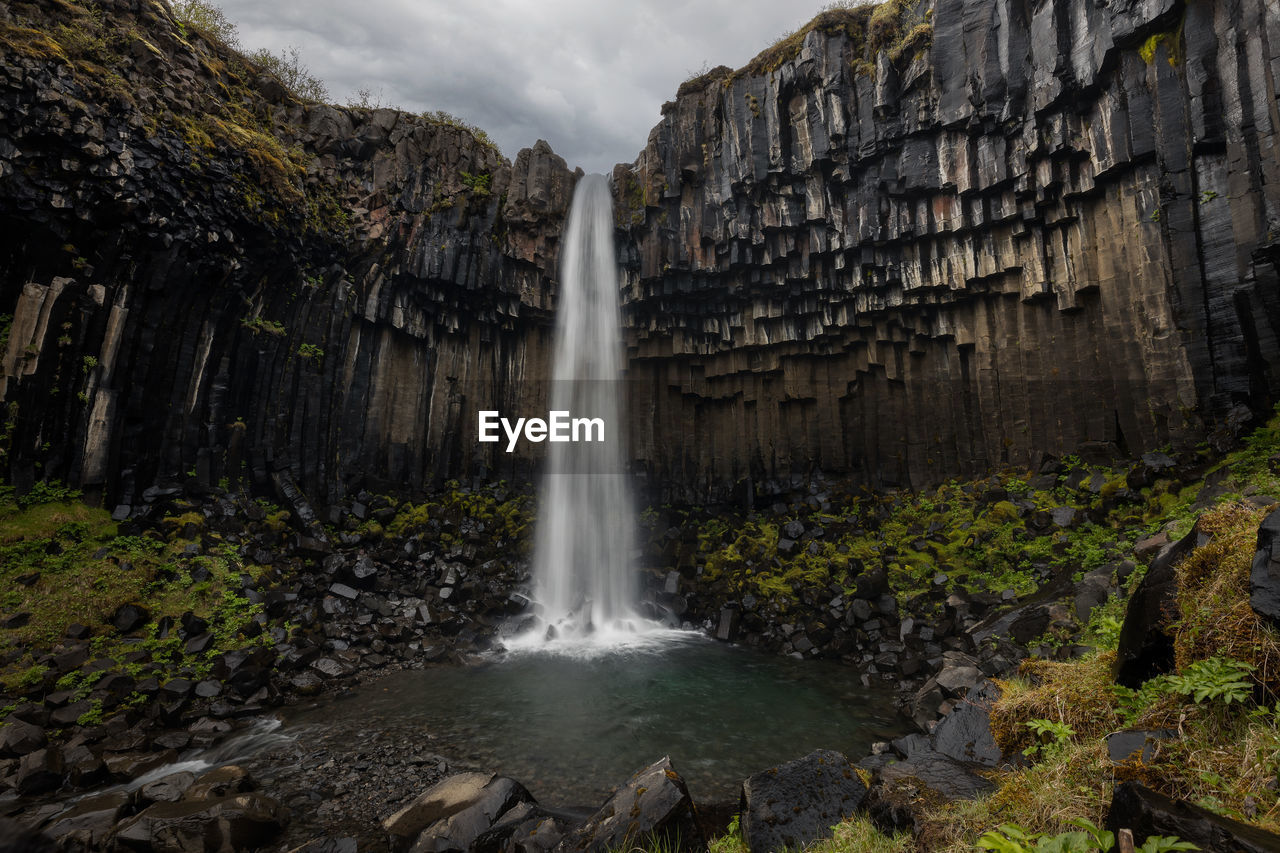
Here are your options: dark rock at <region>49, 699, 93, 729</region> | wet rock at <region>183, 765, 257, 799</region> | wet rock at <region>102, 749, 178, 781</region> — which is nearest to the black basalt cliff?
dark rock at <region>49, 699, 93, 729</region>

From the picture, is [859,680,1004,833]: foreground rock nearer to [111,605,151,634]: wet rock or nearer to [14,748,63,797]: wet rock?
[14,748,63,797]: wet rock

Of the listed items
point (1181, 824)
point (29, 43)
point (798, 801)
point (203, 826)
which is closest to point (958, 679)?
point (798, 801)

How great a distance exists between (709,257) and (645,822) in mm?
19621

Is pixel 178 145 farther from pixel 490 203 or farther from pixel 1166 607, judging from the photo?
pixel 1166 607

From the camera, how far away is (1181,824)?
240 cm

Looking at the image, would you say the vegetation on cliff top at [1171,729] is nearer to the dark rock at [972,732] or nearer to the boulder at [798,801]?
the boulder at [798,801]

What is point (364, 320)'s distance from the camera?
20.3m

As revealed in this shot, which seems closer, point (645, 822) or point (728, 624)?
point (645, 822)

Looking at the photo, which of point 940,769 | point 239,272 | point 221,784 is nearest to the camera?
point 940,769

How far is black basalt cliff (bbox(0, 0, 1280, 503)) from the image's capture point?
42.5 feet

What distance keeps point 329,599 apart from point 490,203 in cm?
1564

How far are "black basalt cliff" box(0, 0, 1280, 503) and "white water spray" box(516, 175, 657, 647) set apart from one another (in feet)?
3.07

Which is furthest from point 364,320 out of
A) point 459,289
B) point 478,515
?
point 478,515

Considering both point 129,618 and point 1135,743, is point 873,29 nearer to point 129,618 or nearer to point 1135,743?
point 1135,743
